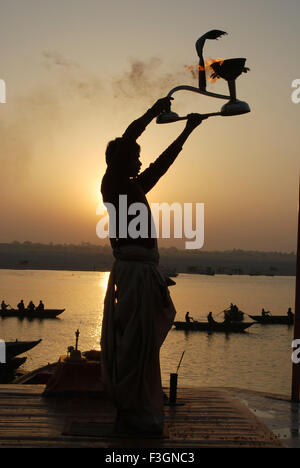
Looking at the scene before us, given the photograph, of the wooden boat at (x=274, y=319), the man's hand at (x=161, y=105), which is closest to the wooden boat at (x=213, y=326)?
the wooden boat at (x=274, y=319)

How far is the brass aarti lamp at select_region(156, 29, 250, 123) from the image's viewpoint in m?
5.44

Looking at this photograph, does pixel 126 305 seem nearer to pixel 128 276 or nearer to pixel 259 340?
pixel 128 276

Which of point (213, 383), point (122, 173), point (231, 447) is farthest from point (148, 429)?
point (213, 383)

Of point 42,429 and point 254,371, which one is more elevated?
point 42,429

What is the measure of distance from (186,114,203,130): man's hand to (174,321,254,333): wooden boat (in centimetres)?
4410

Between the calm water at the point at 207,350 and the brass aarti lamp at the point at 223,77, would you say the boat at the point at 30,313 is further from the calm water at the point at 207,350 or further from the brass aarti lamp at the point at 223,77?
the brass aarti lamp at the point at 223,77

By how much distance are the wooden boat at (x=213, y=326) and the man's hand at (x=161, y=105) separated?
146ft

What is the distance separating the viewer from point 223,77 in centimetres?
565

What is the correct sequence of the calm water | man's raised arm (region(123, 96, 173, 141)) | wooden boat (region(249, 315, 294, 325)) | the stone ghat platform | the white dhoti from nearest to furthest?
the stone ghat platform
man's raised arm (region(123, 96, 173, 141))
the white dhoti
the calm water
wooden boat (region(249, 315, 294, 325))

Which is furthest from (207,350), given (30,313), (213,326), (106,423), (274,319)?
(106,423)

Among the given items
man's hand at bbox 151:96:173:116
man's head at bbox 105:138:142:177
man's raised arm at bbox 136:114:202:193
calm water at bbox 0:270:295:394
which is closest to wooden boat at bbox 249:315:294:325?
calm water at bbox 0:270:295:394

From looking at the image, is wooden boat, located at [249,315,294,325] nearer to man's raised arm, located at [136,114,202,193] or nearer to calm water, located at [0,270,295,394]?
calm water, located at [0,270,295,394]
